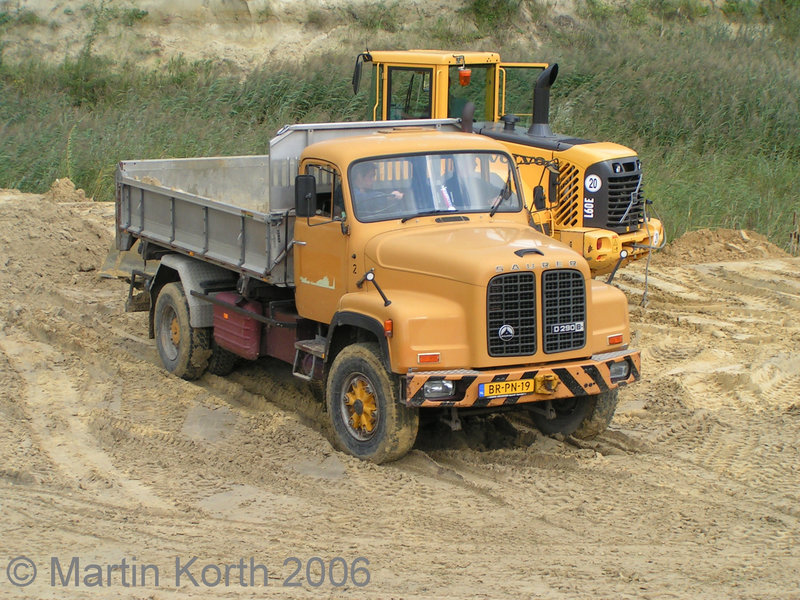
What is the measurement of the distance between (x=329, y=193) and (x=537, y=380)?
2280mm

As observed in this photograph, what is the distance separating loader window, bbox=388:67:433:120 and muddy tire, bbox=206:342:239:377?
4.00 m

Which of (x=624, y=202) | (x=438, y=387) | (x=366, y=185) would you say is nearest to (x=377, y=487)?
(x=438, y=387)

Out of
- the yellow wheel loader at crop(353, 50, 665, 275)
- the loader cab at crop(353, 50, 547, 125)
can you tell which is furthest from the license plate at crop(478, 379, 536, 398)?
the loader cab at crop(353, 50, 547, 125)

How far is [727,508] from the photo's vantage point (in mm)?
7090

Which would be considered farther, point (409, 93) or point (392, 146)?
point (409, 93)

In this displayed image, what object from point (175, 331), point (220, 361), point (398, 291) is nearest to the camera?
point (398, 291)

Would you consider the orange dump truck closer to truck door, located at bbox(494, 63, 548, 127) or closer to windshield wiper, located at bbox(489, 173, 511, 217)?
windshield wiper, located at bbox(489, 173, 511, 217)

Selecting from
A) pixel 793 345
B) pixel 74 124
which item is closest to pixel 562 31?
pixel 74 124

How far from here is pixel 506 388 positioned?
7.49m

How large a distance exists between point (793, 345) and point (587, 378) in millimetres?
4558

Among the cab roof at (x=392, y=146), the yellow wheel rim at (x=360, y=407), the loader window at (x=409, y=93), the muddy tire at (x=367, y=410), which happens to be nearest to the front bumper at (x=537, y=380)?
the muddy tire at (x=367, y=410)

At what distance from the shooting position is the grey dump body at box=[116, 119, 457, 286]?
907 cm

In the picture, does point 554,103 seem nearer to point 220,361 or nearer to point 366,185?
point 220,361

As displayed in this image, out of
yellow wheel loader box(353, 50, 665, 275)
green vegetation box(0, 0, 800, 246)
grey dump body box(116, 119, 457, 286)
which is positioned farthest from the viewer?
green vegetation box(0, 0, 800, 246)
